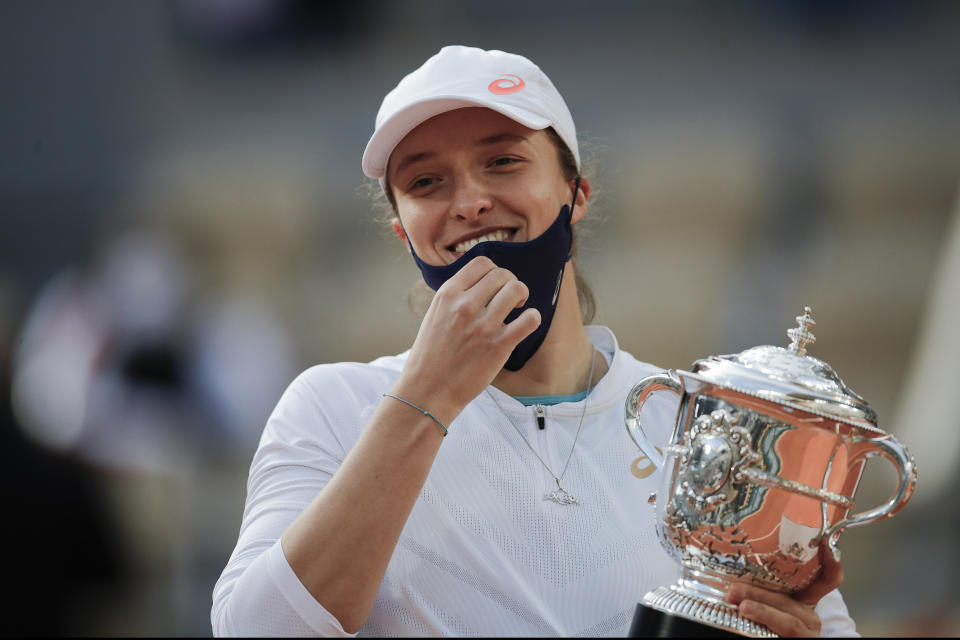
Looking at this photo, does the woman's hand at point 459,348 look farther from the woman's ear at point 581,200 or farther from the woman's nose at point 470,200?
the woman's ear at point 581,200

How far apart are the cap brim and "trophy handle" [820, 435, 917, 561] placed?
2.51ft

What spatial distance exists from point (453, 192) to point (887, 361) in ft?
9.78

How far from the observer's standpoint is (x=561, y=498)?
1.52 meters

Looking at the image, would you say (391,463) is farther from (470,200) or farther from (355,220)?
(355,220)

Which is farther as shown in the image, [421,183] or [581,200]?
[581,200]

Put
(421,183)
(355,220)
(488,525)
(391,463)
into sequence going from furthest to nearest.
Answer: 1. (355,220)
2. (421,183)
3. (488,525)
4. (391,463)

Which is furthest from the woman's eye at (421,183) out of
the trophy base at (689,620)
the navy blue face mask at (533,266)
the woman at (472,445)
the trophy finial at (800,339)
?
the trophy base at (689,620)

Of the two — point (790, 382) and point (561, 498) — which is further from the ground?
point (790, 382)

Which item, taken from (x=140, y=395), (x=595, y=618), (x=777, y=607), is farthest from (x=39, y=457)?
(x=777, y=607)

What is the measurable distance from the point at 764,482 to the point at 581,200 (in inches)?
32.5

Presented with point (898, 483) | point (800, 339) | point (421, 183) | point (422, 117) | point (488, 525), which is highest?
point (422, 117)

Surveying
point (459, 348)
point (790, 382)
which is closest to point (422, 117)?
point (459, 348)

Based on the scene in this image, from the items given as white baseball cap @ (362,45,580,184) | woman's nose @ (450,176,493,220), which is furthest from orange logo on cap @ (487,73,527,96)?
A: woman's nose @ (450,176,493,220)

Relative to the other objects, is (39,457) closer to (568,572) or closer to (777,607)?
(568,572)
